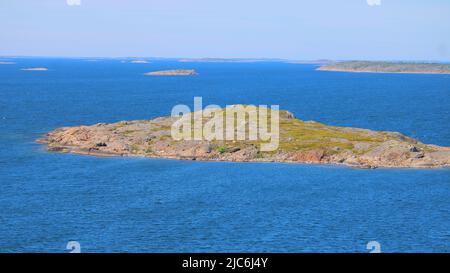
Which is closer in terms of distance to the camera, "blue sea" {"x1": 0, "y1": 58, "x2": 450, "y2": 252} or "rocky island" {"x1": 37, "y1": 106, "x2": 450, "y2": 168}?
"blue sea" {"x1": 0, "y1": 58, "x2": 450, "y2": 252}

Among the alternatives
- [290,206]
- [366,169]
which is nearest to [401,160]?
[366,169]

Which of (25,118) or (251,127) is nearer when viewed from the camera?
(251,127)

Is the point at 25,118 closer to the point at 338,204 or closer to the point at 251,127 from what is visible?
the point at 251,127

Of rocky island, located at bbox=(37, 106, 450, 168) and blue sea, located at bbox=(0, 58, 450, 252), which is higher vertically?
rocky island, located at bbox=(37, 106, 450, 168)

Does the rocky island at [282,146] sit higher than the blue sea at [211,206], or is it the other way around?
the rocky island at [282,146]

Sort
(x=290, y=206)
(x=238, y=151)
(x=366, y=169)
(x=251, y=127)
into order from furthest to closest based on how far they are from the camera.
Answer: (x=251, y=127)
(x=238, y=151)
(x=366, y=169)
(x=290, y=206)

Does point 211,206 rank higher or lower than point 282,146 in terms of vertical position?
lower

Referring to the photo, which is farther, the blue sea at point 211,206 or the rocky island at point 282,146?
the rocky island at point 282,146

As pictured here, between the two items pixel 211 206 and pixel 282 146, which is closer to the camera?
pixel 211 206
